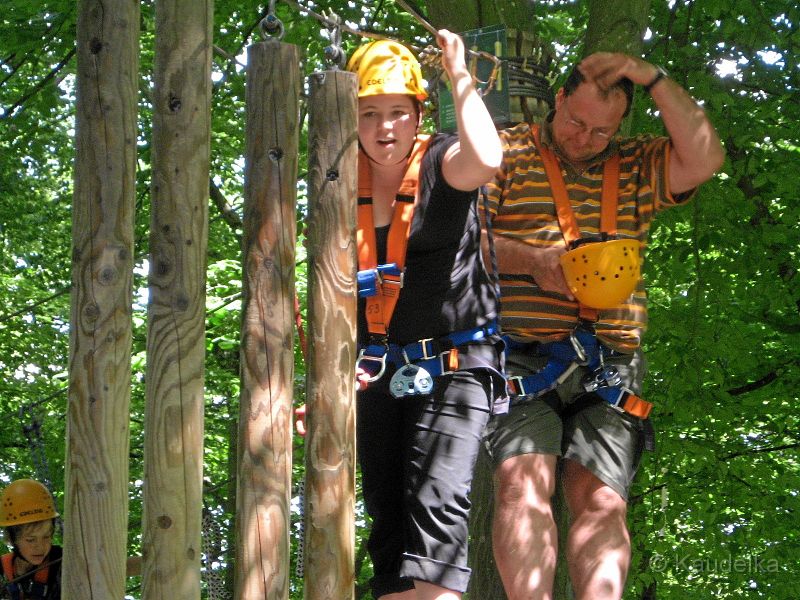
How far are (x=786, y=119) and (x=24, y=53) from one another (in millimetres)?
4606

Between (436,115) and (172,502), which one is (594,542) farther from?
(436,115)

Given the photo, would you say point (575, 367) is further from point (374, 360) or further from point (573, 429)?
point (374, 360)

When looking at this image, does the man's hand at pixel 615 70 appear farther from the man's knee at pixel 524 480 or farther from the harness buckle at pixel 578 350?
the man's knee at pixel 524 480

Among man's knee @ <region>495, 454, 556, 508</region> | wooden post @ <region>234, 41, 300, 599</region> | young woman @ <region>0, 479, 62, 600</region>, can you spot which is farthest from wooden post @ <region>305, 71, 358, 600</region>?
young woman @ <region>0, 479, 62, 600</region>

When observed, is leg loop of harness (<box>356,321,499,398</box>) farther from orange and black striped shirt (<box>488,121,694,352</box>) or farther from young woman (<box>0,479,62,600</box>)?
young woman (<box>0,479,62,600</box>)

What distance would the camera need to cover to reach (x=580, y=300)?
3.75 meters

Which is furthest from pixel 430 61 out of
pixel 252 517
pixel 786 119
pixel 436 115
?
pixel 786 119

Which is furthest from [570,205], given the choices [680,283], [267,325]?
[680,283]

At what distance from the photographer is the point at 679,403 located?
7094mm

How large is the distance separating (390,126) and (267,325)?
70 cm

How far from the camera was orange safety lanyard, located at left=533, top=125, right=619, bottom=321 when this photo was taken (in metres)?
3.83

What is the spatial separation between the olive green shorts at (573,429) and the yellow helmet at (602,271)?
0.26 meters

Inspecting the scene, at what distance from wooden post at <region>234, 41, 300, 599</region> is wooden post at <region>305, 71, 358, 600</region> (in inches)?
2.5

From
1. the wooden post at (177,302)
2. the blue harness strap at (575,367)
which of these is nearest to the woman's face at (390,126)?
the wooden post at (177,302)
